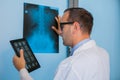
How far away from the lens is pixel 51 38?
158 centimetres

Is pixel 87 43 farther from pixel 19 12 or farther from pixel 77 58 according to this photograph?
pixel 19 12

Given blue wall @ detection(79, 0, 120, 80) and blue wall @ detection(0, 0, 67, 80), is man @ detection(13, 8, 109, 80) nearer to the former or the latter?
blue wall @ detection(0, 0, 67, 80)

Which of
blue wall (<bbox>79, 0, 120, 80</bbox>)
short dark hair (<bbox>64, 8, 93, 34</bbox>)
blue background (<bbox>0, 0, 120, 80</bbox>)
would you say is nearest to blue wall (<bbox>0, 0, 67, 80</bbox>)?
blue background (<bbox>0, 0, 120, 80</bbox>)

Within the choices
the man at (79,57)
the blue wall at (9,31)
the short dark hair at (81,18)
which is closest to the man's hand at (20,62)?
the man at (79,57)

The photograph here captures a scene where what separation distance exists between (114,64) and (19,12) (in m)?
0.91

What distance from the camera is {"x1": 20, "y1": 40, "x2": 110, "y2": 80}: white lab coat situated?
3.74 feet

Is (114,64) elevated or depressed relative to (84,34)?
depressed

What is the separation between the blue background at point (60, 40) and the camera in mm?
1385

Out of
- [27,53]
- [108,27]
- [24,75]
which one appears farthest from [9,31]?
[108,27]

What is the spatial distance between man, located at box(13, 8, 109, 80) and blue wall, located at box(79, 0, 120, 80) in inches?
18.5

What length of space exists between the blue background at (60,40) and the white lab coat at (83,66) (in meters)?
0.21

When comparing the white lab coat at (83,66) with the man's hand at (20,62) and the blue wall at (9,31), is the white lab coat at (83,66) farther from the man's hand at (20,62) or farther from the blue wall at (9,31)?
the blue wall at (9,31)

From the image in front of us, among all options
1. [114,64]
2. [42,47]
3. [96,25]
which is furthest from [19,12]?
[114,64]

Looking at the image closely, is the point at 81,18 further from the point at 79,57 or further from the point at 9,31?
the point at 9,31
